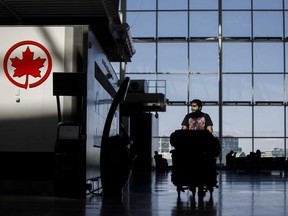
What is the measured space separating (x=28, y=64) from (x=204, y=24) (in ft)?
76.3

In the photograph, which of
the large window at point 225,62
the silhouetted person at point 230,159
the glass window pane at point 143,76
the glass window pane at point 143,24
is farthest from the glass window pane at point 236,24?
the silhouetted person at point 230,159

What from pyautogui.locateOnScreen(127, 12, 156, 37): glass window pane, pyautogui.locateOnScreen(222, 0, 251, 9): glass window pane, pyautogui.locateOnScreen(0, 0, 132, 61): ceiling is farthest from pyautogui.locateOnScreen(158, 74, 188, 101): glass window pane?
pyautogui.locateOnScreen(0, 0, 132, 61): ceiling

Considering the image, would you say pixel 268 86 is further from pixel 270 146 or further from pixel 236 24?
pixel 236 24

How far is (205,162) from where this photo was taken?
8.96 m

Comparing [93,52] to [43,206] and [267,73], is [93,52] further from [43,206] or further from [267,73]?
[267,73]

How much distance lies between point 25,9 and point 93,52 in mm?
5441

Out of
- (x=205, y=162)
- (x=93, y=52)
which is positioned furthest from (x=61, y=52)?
(x=205, y=162)

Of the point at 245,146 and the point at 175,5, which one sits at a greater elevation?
the point at 175,5

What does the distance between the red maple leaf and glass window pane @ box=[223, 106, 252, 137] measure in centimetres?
2273

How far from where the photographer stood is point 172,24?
31359 millimetres

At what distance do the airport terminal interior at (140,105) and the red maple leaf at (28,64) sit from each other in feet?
0.05

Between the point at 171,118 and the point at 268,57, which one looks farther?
the point at 171,118

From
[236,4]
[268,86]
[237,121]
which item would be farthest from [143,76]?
[268,86]

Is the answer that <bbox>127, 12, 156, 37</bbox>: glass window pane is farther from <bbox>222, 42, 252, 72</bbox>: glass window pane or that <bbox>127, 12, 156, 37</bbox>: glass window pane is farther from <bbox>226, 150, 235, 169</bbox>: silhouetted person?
<bbox>226, 150, 235, 169</bbox>: silhouetted person
